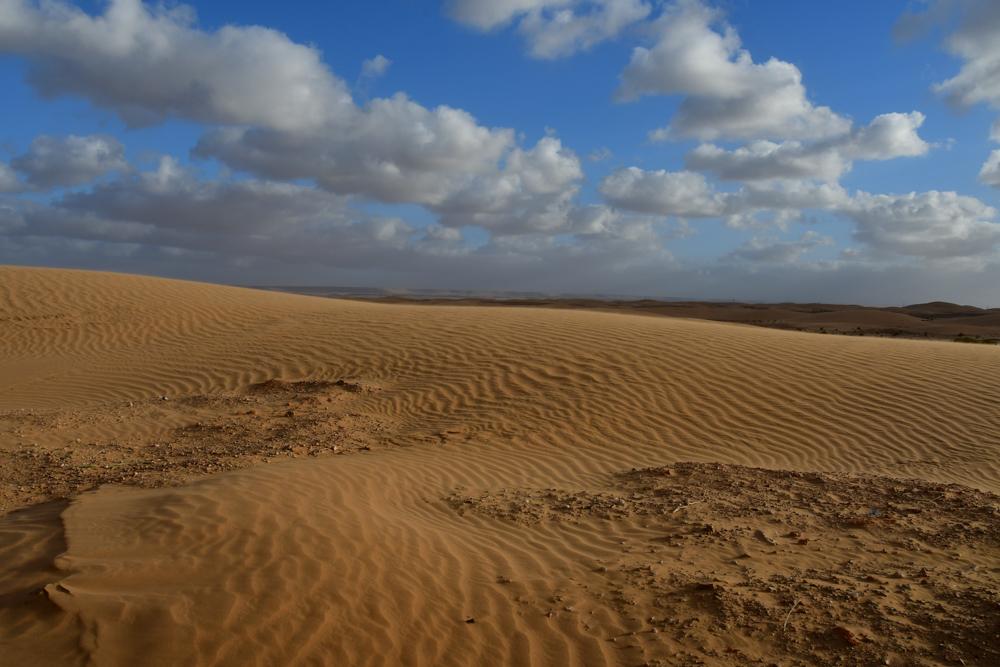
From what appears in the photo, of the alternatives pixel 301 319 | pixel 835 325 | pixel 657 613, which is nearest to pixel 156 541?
pixel 657 613

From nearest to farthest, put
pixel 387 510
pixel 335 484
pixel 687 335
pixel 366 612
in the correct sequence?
pixel 366 612 < pixel 387 510 < pixel 335 484 < pixel 687 335

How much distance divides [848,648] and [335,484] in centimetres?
415

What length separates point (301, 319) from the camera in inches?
623

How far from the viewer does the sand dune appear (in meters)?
3.17

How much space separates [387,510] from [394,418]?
4.04 metres

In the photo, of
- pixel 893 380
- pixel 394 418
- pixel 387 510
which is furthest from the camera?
pixel 893 380

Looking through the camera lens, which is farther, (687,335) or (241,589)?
(687,335)

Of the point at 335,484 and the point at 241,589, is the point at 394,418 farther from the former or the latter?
the point at 241,589

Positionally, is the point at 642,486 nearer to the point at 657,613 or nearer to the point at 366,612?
the point at 657,613

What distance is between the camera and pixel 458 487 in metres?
6.00

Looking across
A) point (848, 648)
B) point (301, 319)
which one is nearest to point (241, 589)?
point (848, 648)

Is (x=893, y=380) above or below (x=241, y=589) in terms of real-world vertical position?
above

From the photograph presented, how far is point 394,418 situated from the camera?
8.95m

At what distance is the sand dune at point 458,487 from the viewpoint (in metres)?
3.17
